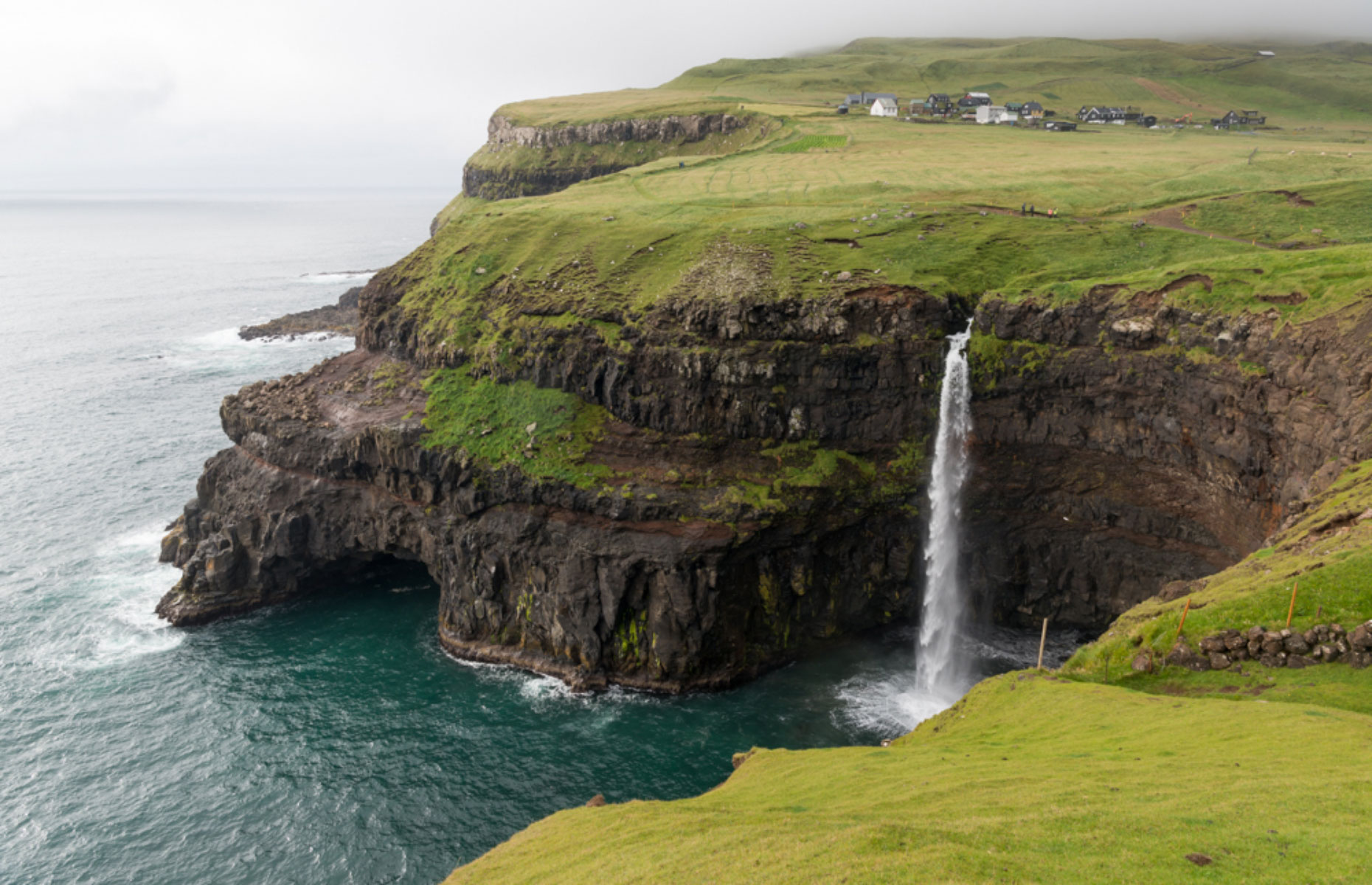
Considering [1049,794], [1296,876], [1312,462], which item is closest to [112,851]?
[1049,794]

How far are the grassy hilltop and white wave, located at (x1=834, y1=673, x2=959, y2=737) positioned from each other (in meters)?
13.2

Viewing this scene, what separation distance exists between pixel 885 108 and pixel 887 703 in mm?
121495

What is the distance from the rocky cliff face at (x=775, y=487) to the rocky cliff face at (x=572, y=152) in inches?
3099

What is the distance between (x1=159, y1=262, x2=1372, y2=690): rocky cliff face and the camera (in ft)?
182

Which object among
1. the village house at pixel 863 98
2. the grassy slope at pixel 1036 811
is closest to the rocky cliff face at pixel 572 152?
the village house at pixel 863 98

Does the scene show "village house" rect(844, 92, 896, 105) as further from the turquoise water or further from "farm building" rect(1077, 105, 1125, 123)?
the turquoise water

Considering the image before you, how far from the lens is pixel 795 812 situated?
28.8 metres

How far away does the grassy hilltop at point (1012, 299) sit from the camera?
22.5 metres

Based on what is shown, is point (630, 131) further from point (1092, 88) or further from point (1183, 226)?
point (1092, 88)

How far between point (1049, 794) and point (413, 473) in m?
52.9

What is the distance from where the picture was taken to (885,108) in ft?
477

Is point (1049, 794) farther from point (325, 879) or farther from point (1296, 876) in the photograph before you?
point (325, 879)

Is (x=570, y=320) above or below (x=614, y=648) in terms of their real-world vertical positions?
above

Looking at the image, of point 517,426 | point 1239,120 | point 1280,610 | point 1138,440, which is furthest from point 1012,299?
point 1239,120
